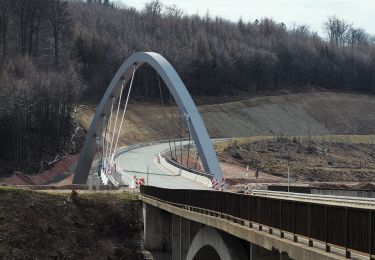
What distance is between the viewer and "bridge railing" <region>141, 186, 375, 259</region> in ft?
39.7

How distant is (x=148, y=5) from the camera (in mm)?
199125

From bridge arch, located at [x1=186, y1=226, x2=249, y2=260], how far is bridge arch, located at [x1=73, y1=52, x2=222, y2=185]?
764 inches

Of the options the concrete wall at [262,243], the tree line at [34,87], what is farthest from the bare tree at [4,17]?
the concrete wall at [262,243]

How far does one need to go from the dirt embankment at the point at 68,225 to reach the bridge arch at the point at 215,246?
11142mm

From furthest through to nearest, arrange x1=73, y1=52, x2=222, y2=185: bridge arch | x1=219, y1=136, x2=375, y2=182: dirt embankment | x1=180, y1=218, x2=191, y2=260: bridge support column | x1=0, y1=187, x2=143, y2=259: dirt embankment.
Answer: x1=219, y1=136, x2=375, y2=182: dirt embankment, x1=73, y1=52, x2=222, y2=185: bridge arch, x1=0, y1=187, x2=143, y2=259: dirt embankment, x1=180, y1=218, x2=191, y2=260: bridge support column

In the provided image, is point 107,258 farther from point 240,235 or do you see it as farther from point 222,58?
point 222,58

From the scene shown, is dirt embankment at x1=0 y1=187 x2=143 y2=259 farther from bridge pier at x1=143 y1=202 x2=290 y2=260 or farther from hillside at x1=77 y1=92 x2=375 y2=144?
hillside at x1=77 y1=92 x2=375 y2=144

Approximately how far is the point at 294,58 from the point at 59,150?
106019 mm

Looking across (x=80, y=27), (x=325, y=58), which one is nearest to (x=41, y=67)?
(x=80, y=27)

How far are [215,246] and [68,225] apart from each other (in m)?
17.1

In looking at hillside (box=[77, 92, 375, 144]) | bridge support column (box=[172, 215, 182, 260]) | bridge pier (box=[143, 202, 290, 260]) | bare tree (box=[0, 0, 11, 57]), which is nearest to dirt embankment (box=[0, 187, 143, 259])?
bridge pier (box=[143, 202, 290, 260])

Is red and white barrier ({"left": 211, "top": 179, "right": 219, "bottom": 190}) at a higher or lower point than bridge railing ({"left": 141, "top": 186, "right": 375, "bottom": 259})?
lower

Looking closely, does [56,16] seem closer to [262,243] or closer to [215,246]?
[215,246]

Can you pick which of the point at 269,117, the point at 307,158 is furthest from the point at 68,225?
the point at 269,117
